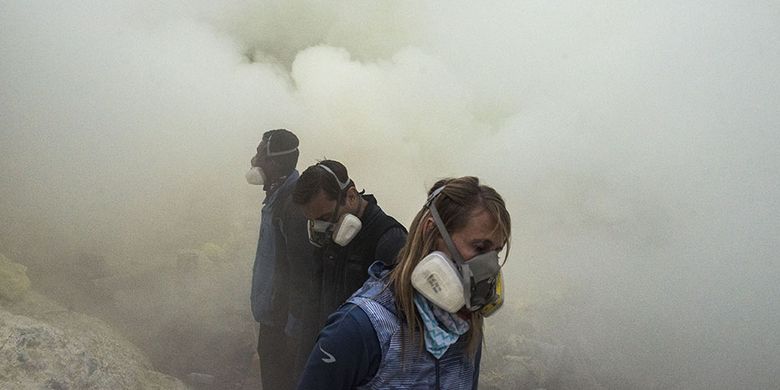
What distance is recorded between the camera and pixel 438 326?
1158 millimetres

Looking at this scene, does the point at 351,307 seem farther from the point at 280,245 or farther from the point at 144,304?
the point at 144,304

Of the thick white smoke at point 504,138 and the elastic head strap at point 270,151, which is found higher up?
the thick white smoke at point 504,138

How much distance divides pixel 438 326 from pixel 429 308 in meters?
0.04

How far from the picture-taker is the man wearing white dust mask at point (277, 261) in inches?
92.4

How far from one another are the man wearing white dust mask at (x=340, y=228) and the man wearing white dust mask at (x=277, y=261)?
35 centimetres

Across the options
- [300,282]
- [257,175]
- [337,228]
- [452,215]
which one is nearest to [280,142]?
[257,175]

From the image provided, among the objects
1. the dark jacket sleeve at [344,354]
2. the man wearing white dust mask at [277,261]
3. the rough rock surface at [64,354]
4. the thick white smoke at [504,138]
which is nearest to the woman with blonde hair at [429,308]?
the dark jacket sleeve at [344,354]

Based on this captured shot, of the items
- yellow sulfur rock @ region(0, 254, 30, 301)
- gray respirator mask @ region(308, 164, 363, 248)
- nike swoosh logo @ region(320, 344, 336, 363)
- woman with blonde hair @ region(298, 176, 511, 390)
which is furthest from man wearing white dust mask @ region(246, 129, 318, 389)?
yellow sulfur rock @ region(0, 254, 30, 301)

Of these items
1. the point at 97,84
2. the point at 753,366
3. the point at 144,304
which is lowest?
the point at 144,304

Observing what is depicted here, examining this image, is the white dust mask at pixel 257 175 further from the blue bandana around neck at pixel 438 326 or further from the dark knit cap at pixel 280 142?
the blue bandana around neck at pixel 438 326

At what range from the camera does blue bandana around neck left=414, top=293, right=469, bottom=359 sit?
3.71 ft

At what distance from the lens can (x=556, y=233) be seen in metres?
4.80

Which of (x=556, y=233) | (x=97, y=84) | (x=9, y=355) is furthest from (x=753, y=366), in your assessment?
(x=97, y=84)

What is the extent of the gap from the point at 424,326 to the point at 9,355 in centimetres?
209
